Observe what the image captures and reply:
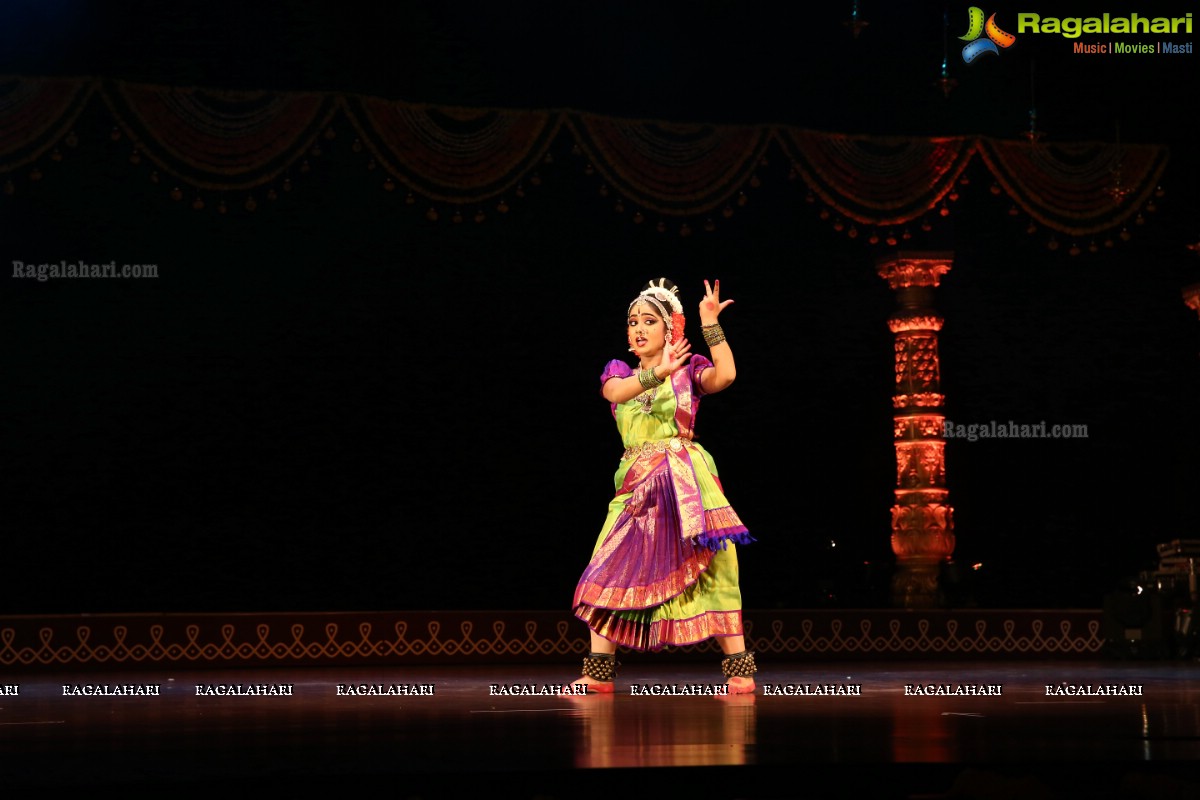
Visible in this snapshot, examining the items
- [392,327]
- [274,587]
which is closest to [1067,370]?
[392,327]

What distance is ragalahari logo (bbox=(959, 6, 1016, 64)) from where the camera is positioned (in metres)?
8.05

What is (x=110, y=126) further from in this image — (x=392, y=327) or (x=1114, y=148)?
(x=1114, y=148)

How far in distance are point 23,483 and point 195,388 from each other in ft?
3.44

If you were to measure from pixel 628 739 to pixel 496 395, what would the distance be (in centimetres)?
605

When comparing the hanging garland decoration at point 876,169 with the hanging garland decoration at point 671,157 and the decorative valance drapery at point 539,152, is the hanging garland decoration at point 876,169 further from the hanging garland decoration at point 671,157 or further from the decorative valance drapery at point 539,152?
the hanging garland decoration at point 671,157

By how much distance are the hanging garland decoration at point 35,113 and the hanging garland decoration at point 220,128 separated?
0.15 m

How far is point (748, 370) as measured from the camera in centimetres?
1043

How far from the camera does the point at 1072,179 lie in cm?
900

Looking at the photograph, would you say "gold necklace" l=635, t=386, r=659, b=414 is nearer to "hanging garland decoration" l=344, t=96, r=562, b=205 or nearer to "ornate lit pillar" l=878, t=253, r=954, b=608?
"hanging garland decoration" l=344, t=96, r=562, b=205

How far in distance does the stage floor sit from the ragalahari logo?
318 centimetres

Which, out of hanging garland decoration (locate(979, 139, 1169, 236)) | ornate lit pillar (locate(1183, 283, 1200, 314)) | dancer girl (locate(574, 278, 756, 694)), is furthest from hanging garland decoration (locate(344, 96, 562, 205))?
ornate lit pillar (locate(1183, 283, 1200, 314))

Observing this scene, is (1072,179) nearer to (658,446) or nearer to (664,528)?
(658,446)

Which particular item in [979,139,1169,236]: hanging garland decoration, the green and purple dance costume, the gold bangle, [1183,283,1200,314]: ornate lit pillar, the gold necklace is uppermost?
[979,139,1169,236]: hanging garland decoration

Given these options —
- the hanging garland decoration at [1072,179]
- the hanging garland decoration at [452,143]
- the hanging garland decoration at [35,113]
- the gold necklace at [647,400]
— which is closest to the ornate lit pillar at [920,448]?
the hanging garland decoration at [1072,179]
